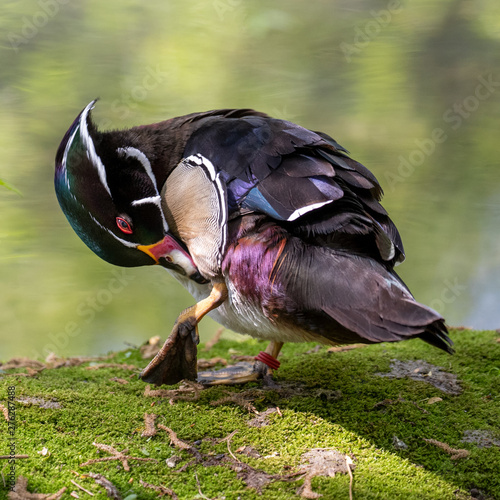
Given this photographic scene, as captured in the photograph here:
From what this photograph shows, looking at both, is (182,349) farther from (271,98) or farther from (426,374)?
(271,98)

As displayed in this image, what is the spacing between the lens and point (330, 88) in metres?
4.54

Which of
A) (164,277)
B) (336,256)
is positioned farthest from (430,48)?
(336,256)

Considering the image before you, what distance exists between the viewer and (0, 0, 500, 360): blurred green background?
4441 mm

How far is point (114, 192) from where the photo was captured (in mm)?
2432

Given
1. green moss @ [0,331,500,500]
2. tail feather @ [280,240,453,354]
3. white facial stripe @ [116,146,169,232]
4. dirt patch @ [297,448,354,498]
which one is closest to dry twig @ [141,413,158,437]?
green moss @ [0,331,500,500]

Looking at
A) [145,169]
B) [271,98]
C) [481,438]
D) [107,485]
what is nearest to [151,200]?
[145,169]

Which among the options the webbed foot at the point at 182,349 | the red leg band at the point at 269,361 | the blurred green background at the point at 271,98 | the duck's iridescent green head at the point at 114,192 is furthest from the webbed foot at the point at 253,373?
the blurred green background at the point at 271,98

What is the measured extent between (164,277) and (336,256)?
292 cm

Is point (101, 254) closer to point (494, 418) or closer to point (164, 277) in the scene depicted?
point (494, 418)

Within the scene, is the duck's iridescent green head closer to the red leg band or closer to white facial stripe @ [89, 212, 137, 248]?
white facial stripe @ [89, 212, 137, 248]

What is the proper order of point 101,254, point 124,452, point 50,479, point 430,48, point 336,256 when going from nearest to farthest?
point 50,479 → point 124,452 → point 336,256 → point 101,254 → point 430,48

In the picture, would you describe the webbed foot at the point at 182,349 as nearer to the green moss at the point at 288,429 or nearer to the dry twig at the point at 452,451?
the green moss at the point at 288,429

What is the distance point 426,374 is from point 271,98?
2.67 metres

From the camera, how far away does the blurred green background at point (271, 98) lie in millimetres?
4441
